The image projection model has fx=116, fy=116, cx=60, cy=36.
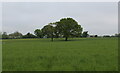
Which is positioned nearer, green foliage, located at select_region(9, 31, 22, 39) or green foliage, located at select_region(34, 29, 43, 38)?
green foliage, located at select_region(34, 29, 43, 38)

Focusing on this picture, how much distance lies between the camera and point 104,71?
6.71m

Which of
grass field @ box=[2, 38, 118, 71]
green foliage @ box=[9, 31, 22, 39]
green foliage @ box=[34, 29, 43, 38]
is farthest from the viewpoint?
green foliage @ box=[9, 31, 22, 39]

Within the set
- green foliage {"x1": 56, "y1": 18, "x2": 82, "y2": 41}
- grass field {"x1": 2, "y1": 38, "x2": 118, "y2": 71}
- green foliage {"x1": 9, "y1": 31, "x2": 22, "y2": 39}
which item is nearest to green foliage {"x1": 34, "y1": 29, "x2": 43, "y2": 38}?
green foliage {"x1": 9, "y1": 31, "x2": 22, "y2": 39}

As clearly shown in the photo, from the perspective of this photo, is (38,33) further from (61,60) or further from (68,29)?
(61,60)

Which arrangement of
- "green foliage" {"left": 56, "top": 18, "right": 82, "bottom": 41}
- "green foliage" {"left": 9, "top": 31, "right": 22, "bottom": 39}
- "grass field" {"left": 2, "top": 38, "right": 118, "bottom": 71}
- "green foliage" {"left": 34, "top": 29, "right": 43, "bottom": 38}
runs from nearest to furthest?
"grass field" {"left": 2, "top": 38, "right": 118, "bottom": 71} → "green foliage" {"left": 56, "top": 18, "right": 82, "bottom": 41} → "green foliage" {"left": 34, "top": 29, "right": 43, "bottom": 38} → "green foliage" {"left": 9, "top": 31, "right": 22, "bottom": 39}

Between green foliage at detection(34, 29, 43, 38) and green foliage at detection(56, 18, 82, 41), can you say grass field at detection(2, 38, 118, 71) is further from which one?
green foliage at detection(34, 29, 43, 38)

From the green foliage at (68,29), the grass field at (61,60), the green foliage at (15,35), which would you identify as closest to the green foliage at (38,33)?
the green foliage at (15,35)

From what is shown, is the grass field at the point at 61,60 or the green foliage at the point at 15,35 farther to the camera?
the green foliage at the point at 15,35

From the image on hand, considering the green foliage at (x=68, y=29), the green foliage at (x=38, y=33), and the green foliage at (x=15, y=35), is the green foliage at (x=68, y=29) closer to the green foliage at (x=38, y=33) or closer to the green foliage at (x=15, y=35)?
the green foliage at (x=38, y=33)

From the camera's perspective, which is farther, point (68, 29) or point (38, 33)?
point (38, 33)

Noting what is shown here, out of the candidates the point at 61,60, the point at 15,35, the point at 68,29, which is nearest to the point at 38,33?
the point at 15,35

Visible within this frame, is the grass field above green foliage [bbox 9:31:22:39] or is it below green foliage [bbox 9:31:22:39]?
below

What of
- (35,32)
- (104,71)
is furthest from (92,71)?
(35,32)

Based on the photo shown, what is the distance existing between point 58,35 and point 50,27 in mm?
5864
